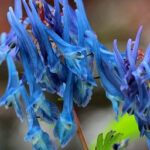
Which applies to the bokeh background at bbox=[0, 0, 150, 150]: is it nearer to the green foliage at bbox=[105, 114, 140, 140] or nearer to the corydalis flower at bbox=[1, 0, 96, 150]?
the green foliage at bbox=[105, 114, 140, 140]

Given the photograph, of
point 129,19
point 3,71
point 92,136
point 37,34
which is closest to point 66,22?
point 37,34

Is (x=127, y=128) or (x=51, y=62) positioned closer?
(x=51, y=62)

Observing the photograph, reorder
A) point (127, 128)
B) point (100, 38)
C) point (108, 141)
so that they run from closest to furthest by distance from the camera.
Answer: point (108, 141)
point (127, 128)
point (100, 38)

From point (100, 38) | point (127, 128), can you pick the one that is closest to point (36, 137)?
point (127, 128)

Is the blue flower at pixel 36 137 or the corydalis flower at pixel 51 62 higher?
the corydalis flower at pixel 51 62

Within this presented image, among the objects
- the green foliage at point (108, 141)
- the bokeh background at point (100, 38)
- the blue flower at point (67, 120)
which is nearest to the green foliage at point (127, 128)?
the green foliage at point (108, 141)

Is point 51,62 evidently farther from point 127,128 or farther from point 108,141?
point 127,128

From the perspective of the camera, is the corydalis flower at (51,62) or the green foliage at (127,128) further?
the green foliage at (127,128)

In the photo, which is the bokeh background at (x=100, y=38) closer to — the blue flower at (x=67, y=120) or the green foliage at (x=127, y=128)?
the green foliage at (x=127, y=128)

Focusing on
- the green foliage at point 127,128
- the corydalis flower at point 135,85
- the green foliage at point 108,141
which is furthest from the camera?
the green foliage at point 127,128
